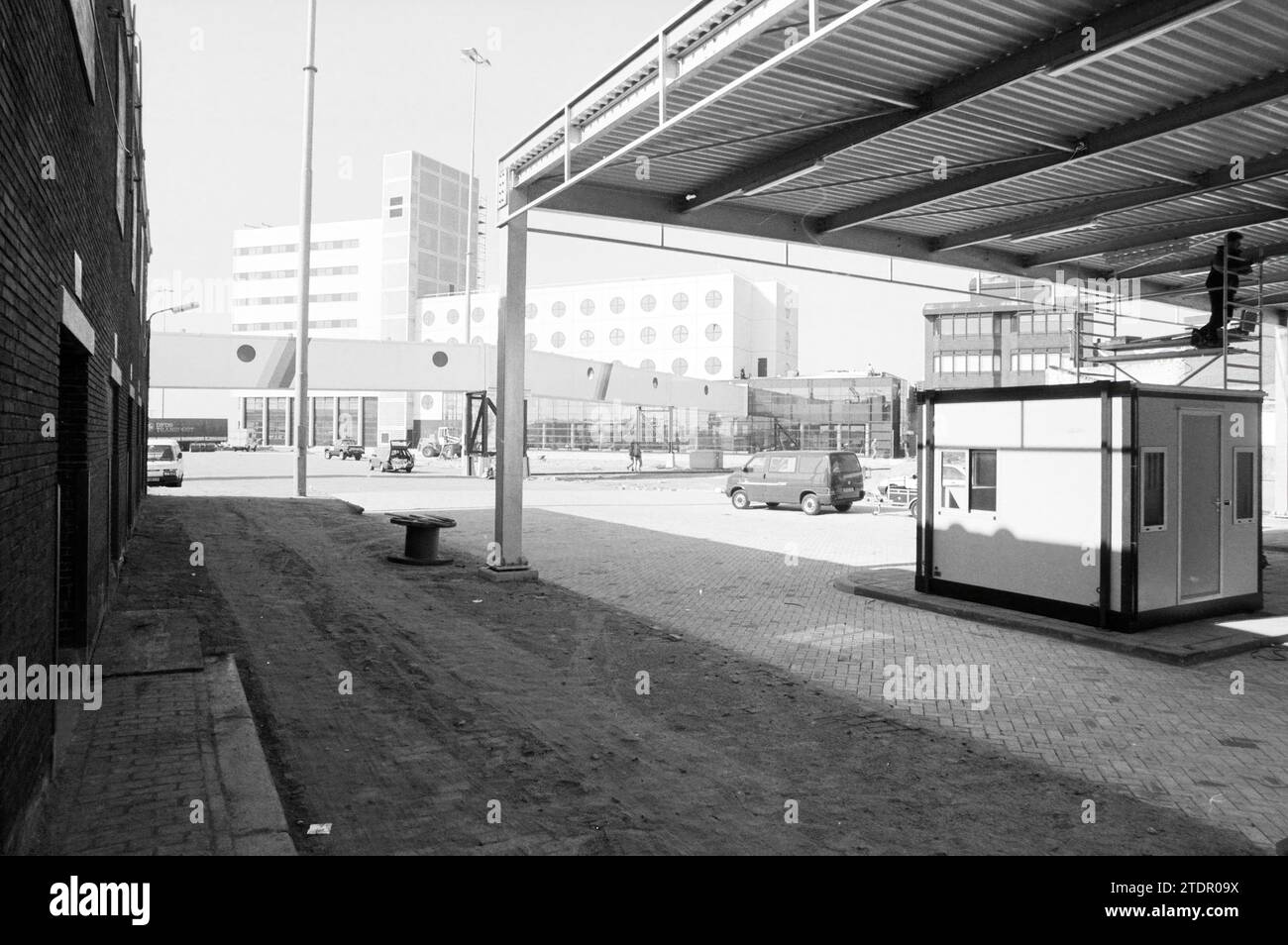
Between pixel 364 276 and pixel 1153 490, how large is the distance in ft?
311

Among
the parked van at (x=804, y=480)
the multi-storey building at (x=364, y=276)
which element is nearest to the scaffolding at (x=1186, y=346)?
the parked van at (x=804, y=480)

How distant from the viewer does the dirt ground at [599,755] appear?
16.3ft

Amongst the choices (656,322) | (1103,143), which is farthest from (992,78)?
(656,322)

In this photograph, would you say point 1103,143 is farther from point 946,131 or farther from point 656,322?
point 656,322

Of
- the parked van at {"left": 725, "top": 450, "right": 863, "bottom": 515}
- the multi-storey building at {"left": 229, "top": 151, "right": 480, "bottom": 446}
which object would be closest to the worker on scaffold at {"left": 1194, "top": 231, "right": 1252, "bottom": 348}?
the parked van at {"left": 725, "top": 450, "right": 863, "bottom": 515}

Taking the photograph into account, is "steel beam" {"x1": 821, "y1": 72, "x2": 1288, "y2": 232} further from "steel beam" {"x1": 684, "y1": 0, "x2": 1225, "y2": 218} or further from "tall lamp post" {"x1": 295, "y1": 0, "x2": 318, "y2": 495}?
"tall lamp post" {"x1": 295, "y1": 0, "x2": 318, "y2": 495}

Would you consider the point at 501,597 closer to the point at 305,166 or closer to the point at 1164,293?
the point at 1164,293

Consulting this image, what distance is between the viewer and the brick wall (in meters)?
4.12

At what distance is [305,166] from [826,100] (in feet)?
69.2

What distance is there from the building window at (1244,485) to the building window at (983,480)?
2805 millimetres

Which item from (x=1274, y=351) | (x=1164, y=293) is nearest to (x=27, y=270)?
(x=1164, y=293)

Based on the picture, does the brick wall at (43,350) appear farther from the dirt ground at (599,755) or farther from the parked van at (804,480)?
the parked van at (804,480)

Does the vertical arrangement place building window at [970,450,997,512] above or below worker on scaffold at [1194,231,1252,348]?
below

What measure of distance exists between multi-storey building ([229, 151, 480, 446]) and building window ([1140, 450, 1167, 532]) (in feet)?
257
